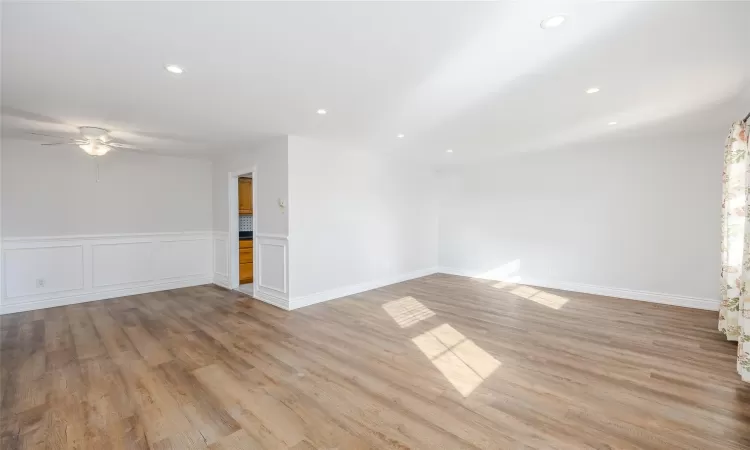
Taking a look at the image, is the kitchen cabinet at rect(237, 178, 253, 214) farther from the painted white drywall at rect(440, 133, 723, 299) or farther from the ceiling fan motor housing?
the painted white drywall at rect(440, 133, 723, 299)

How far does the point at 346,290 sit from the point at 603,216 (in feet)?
14.0

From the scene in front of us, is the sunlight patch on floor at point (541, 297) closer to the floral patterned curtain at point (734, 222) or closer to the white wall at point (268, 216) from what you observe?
the floral patterned curtain at point (734, 222)

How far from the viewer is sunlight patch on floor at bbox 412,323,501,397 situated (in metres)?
2.42

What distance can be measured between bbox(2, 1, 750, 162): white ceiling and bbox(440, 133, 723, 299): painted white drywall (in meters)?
0.86

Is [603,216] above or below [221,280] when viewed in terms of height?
above

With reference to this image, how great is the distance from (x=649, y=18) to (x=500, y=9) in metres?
0.87

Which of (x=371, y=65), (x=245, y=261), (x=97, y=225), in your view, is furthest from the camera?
(x=245, y=261)

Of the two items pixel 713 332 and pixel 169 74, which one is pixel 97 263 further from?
pixel 713 332

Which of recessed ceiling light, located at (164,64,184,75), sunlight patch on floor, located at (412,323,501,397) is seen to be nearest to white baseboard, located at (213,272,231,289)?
sunlight patch on floor, located at (412,323,501,397)

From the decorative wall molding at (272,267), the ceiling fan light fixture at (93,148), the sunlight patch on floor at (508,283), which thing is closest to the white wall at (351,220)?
the decorative wall molding at (272,267)

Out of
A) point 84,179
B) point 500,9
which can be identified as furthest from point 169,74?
point 84,179

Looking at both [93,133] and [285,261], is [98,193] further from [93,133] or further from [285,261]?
[285,261]

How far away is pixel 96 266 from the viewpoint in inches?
188

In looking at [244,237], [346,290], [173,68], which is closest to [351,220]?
[346,290]
